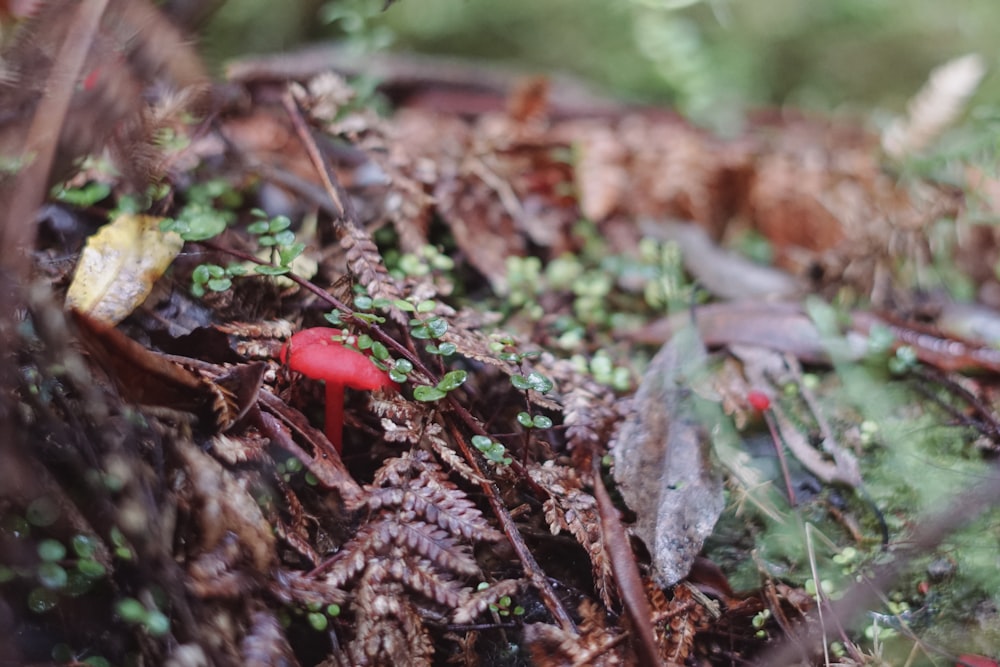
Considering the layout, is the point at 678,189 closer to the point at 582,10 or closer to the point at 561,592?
the point at 561,592

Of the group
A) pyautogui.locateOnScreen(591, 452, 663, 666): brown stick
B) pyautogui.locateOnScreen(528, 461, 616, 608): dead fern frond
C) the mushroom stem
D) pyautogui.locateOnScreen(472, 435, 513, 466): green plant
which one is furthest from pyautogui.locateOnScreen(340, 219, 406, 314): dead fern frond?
pyautogui.locateOnScreen(591, 452, 663, 666): brown stick

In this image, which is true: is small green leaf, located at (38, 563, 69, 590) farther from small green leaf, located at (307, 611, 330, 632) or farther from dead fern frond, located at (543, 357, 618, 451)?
dead fern frond, located at (543, 357, 618, 451)

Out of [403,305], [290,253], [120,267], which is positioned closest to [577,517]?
[403,305]

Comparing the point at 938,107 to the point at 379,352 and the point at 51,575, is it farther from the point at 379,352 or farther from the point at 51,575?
the point at 51,575

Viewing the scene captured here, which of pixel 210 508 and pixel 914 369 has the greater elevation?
pixel 210 508

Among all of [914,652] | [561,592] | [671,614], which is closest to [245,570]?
[561,592]

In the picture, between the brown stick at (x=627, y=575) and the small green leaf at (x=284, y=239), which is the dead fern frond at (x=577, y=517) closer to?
the brown stick at (x=627, y=575)
